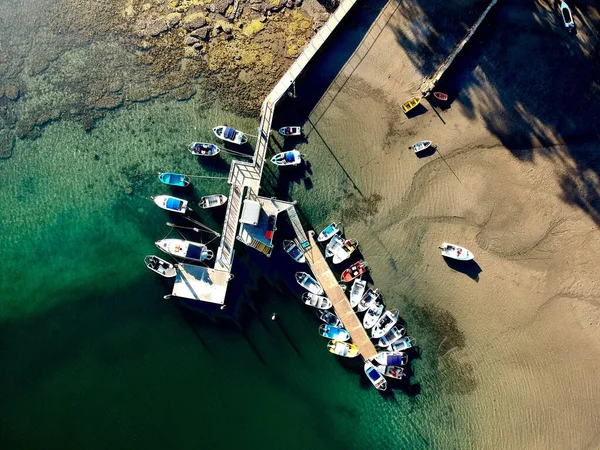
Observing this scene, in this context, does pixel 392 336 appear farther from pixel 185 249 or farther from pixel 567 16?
pixel 567 16

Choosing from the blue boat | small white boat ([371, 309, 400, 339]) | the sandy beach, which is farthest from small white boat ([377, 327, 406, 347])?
the blue boat

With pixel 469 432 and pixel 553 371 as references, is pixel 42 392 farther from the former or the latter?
pixel 553 371

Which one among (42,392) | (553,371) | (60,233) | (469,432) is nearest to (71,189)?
(60,233)

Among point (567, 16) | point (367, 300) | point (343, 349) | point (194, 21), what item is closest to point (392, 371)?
point (343, 349)

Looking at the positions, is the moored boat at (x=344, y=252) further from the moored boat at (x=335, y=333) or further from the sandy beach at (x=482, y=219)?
the moored boat at (x=335, y=333)

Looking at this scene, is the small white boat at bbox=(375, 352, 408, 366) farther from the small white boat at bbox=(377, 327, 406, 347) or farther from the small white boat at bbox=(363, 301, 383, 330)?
the small white boat at bbox=(363, 301, 383, 330)

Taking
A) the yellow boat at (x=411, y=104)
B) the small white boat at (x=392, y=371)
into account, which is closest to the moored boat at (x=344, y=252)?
the small white boat at (x=392, y=371)
